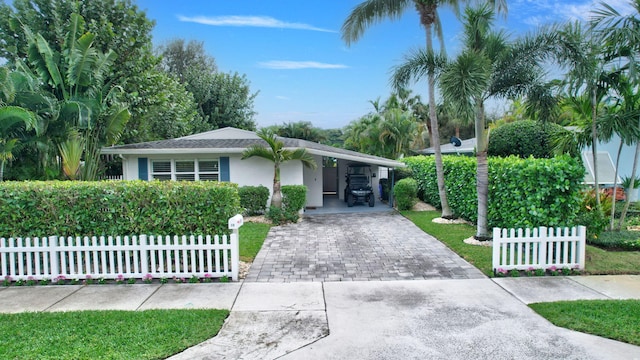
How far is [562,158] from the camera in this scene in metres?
7.11

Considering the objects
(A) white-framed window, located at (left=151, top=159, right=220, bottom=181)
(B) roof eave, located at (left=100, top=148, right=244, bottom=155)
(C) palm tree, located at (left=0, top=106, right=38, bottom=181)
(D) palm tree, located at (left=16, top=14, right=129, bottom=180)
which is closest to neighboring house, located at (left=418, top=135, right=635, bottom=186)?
(B) roof eave, located at (left=100, top=148, right=244, bottom=155)

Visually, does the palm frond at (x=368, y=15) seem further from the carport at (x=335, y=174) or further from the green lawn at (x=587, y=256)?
the green lawn at (x=587, y=256)

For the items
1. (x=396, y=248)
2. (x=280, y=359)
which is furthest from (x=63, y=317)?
(x=396, y=248)

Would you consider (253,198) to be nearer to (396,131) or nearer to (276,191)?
(276,191)

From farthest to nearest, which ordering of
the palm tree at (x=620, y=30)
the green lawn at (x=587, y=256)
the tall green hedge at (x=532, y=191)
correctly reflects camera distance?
1. the palm tree at (x=620, y=30)
2. the tall green hedge at (x=532, y=191)
3. the green lawn at (x=587, y=256)

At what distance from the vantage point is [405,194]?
13.9 meters

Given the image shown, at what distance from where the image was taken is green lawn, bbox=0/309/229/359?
367 cm

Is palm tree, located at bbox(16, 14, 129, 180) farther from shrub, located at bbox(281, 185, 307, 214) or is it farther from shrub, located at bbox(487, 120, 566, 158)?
shrub, located at bbox(487, 120, 566, 158)

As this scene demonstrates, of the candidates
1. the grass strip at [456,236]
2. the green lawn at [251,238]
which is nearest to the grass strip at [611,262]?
the grass strip at [456,236]

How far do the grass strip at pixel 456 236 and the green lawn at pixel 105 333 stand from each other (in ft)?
15.8

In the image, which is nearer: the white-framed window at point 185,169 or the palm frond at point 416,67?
the palm frond at point 416,67

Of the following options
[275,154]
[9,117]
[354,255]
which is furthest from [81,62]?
[354,255]

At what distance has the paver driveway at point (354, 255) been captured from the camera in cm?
636

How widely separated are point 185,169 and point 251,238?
5935 mm
